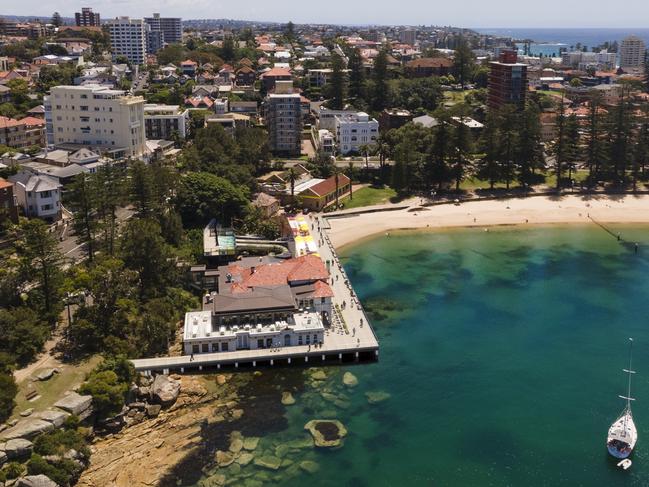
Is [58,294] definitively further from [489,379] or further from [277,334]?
[489,379]

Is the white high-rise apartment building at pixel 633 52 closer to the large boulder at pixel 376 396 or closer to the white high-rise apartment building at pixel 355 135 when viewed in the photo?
the white high-rise apartment building at pixel 355 135

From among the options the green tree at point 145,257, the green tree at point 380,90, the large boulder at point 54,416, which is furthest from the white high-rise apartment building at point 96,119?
the green tree at point 380,90

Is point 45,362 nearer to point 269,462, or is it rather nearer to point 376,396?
point 269,462

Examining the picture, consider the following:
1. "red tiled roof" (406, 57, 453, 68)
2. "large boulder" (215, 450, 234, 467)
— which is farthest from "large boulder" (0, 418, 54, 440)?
"red tiled roof" (406, 57, 453, 68)

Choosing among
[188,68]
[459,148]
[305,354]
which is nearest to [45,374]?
[305,354]

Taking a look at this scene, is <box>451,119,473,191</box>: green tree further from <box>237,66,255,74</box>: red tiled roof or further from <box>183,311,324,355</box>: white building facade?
<box>237,66,255,74</box>: red tiled roof
